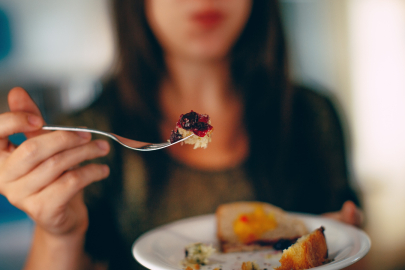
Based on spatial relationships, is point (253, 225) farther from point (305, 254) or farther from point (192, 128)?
point (192, 128)

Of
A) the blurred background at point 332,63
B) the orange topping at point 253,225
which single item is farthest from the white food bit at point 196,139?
the blurred background at point 332,63

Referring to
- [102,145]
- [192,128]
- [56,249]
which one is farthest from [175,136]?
[56,249]

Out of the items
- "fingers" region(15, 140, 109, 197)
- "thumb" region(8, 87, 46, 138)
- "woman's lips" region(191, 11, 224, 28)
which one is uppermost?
"woman's lips" region(191, 11, 224, 28)

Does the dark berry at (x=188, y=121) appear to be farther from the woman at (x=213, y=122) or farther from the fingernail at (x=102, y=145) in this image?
the woman at (x=213, y=122)

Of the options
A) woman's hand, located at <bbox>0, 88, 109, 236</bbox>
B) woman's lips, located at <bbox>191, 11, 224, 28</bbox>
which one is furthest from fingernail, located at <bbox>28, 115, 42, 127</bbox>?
woman's lips, located at <bbox>191, 11, 224, 28</bbox>

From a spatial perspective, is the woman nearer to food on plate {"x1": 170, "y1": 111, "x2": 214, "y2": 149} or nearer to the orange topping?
the orange topping

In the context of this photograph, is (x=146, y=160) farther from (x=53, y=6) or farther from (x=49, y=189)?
(x=53, y=6)
